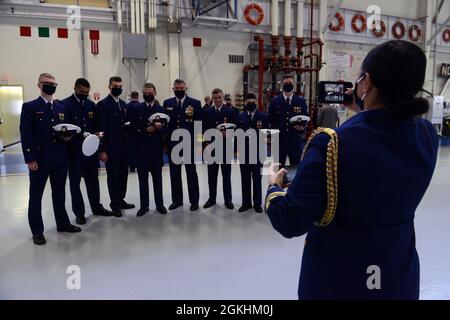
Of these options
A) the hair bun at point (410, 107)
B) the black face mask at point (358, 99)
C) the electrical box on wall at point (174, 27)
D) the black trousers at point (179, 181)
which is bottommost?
the black trousers at point (179, 181)

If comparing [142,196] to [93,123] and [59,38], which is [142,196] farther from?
[59,38]

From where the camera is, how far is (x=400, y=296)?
1.11 meters

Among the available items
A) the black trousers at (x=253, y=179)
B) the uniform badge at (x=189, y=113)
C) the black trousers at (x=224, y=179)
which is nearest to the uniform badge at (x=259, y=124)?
the black trousers at (x=253, y=179)

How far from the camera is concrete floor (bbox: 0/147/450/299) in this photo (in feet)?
8.28

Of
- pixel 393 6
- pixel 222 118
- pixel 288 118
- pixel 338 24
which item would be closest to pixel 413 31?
pixel 393 6

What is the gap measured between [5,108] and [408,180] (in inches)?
395

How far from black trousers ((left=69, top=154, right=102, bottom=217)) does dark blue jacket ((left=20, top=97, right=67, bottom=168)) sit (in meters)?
0.41

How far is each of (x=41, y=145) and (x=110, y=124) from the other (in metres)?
1.00

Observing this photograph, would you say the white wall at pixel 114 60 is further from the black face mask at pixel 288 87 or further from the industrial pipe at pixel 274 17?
the black face mask at pixel 288 87

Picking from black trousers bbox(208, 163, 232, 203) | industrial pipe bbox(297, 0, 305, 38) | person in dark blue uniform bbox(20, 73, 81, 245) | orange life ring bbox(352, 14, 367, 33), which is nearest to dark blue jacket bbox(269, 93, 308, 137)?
black trousers bbox(208, 163, 232, 203)

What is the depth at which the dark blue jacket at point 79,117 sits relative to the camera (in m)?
3.83

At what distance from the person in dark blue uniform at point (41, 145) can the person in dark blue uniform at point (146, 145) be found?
0.96 metres

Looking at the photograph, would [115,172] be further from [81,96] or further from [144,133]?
[81,96]

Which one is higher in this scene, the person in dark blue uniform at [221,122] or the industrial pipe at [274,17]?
the industrial pipe at [274,17]
